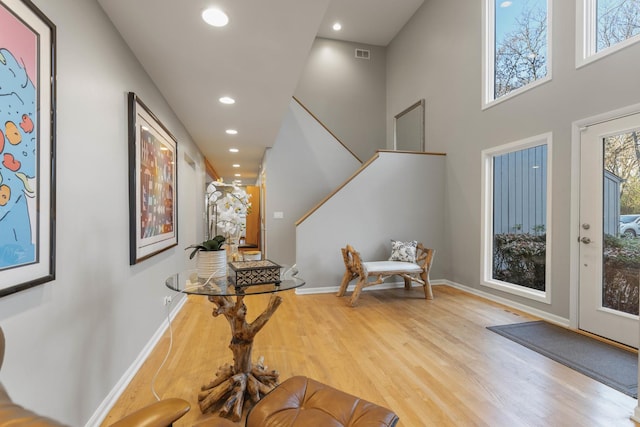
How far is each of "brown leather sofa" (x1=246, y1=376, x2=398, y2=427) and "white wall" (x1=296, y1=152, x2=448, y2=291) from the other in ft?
9.93

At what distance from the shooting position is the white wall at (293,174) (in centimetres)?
548

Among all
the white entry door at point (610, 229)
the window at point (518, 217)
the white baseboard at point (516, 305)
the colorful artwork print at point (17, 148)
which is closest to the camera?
the colorful artwork print at point (17, 148)

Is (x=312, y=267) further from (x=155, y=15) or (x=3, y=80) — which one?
(x=3, y=80)

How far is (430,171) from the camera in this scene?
16.6 ft

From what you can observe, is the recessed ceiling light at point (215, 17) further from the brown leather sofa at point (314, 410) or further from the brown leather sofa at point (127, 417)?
the brown leather sofa at point (314, 410)

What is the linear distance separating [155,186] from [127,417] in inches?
87.5

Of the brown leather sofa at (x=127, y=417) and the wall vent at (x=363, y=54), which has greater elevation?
the wall vent at (x=363, y=54)

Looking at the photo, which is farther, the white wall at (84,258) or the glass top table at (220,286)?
the glass top table at (220,286)

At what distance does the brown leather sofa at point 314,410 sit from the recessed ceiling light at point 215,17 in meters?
2.07

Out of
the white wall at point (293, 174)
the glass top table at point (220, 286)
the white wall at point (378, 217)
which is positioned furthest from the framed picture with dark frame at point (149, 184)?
the white wall at point (293, 174)

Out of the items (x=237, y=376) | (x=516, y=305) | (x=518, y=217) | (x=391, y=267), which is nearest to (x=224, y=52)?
(x=237, y=376)

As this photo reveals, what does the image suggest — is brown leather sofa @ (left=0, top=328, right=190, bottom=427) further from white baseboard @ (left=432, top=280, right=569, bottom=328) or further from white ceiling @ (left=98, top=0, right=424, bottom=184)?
white baseboard @ (left=432, top=280, right=569, bottom=328)

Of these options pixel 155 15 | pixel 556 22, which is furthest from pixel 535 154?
pixel 155 15

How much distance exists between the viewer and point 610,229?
285cm
